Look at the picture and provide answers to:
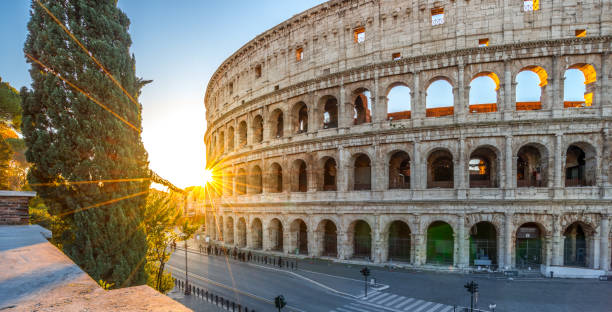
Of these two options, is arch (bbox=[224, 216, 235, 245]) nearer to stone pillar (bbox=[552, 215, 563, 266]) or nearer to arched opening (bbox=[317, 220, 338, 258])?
arched opening (bbox=[317, 220, 338, 258])

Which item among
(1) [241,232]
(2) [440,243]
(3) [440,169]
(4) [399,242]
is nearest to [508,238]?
Result: (2) [440,243]

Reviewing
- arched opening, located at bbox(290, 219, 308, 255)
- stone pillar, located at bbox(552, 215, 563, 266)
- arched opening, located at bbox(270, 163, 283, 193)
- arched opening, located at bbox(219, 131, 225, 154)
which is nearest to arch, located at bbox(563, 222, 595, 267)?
stone pillar, located at bbox(552, 215, 563, 266)

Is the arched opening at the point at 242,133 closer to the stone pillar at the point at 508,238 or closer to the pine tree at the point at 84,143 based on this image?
the pine tree at the point at 84,143

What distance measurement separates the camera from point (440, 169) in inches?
1027

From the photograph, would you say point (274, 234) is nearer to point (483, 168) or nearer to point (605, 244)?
point (483, 168)

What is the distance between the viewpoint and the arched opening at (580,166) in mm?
20938

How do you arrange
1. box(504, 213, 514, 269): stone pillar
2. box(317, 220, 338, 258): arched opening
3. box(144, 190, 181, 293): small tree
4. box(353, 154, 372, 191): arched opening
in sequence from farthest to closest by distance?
box(353, 154, 372, 191): arched opening → box(317, 220, 338, 258): arched opening → box(504, 213, 514, 269): stone pillar → box(144, 190, 181, 293): small tree

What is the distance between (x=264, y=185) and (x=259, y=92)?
10.1 metres

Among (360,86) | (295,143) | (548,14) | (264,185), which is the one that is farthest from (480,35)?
(264,185)

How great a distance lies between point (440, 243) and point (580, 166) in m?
12.2

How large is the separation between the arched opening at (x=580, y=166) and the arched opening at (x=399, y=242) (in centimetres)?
1229

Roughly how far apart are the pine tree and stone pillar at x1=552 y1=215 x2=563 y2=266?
24910mm

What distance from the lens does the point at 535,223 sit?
73.1ft

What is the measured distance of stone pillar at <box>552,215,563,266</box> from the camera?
2053cm
